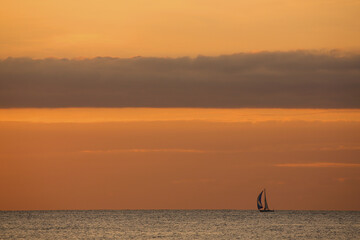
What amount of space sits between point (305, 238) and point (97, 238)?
47.7 m

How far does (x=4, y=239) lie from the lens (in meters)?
160

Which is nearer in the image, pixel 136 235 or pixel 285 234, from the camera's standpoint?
pixel 136 235

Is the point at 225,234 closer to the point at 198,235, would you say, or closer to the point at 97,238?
the point at 198,235

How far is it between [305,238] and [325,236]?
36.4ft

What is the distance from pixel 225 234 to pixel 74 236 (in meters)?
36.6

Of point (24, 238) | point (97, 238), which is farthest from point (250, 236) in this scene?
point (24, 238)

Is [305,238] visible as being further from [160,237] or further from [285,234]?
[160,237]

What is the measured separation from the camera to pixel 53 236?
170 m

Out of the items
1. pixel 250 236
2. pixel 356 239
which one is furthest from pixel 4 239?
pixel 356 239

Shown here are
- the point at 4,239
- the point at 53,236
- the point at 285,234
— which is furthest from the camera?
the point at 285,234

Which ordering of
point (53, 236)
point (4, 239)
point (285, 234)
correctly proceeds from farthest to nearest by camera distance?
point (285, 234) < point (53, 236) < point (4, 239)

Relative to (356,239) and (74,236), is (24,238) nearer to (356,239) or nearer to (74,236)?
(74,236)

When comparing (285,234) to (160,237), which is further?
(285,234)

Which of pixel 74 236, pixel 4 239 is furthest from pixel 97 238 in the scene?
pixel 4 239
